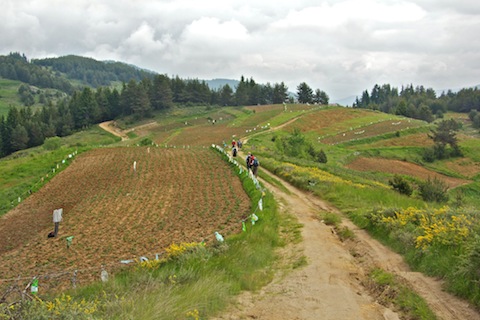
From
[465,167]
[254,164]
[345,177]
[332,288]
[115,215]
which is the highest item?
[254,164]

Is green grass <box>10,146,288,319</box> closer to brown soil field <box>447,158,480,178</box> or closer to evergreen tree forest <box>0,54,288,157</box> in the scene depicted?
brown soil field <box>447,158,480,178</box>

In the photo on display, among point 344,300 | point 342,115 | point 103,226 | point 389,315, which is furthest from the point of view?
point 342,115

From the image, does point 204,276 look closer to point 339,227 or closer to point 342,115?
point 339,227

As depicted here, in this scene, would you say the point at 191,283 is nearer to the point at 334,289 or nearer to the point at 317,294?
the point at 317,294

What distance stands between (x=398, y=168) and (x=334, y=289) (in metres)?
51.0

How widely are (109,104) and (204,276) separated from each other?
135 metres

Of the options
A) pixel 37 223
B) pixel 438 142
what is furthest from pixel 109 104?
pixel 37 223

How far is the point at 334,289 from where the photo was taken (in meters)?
10.3

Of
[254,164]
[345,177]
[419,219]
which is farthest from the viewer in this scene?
[345,177]

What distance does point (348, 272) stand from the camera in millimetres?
11594

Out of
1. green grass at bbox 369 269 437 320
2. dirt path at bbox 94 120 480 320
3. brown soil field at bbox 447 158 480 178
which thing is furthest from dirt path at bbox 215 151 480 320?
brown soil field at bbox 447 158 480 178

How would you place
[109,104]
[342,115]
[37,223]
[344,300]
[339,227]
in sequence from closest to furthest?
[344,300] → [339,227] → [37,223] → [342,115] → [109,104]

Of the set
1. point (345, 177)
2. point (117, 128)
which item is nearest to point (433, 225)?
point (345, 177)

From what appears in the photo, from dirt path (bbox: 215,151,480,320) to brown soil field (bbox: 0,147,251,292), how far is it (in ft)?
15.5
